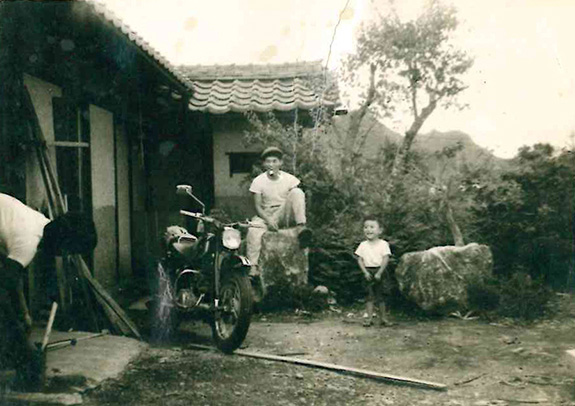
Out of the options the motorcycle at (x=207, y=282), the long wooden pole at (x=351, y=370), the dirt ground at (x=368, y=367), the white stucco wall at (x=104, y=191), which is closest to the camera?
the dirt ground at (x=368, y=367)

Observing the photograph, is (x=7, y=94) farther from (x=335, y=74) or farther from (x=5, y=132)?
(x=335, y=74)

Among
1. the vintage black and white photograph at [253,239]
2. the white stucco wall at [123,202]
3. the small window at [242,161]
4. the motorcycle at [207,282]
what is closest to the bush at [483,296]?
the vintage black and white photograph at [253,239]

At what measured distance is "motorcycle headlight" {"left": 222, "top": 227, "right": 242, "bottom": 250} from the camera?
4922 millimetres

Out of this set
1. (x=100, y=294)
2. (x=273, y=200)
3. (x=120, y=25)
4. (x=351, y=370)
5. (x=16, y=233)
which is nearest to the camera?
(x=16, y=233)

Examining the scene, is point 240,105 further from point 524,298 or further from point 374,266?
point 524,298

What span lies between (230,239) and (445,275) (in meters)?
2.61

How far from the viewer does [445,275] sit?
6.30m

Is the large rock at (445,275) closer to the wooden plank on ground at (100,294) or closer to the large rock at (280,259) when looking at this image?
the large rock at (280,259)

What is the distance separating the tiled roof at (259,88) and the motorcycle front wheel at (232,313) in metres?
3.81

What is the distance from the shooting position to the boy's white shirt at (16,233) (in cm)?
352

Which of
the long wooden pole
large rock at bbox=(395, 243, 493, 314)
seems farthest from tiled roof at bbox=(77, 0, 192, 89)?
large rock at bbox=(395, 243, 493, 314)

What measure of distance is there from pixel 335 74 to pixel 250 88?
1316 millimetres

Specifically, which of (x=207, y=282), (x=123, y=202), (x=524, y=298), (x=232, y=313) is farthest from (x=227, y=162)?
(x=524, y=298)

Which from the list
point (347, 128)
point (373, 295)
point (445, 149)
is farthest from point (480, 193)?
point (347, 128)
